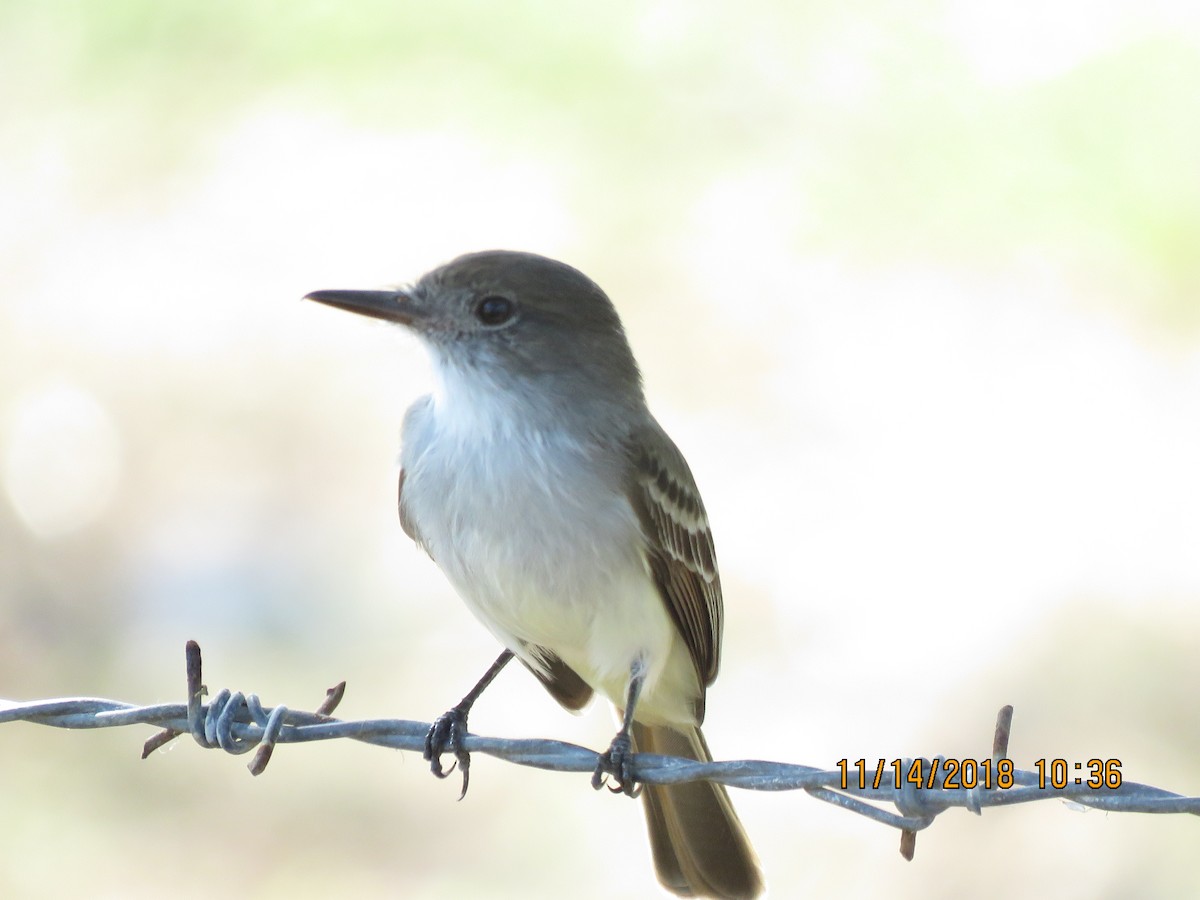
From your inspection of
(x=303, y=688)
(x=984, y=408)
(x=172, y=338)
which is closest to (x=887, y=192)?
(x=984, y=408)

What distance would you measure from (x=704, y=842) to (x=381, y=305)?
5.65ft

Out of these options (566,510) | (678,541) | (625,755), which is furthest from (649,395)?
(625,755)

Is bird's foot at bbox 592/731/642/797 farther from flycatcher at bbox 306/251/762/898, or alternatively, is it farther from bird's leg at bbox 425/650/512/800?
bird's leg at bbox 425/650/512/800

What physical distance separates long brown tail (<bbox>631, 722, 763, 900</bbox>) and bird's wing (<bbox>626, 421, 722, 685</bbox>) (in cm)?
34

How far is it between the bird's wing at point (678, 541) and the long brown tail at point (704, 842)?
343mm

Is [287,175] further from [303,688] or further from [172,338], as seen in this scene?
[303,688]

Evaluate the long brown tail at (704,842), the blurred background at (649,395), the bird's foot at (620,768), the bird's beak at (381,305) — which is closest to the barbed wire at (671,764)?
the bird's foot at (620,768)

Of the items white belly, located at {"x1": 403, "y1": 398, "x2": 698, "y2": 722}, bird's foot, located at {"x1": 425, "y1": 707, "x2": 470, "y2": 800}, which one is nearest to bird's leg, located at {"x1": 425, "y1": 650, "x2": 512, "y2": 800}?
bird's foot, located at {"x1": 425, "y1": 707, "x2": 470, "y2": 800}

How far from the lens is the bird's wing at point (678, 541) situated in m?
4.33

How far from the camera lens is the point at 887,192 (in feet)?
33.7

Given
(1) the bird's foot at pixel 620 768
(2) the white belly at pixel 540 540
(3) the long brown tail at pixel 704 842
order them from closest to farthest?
(1) the bird's foot at pixel 620 768
(2) the white belly at pixel 540 540
(3) the long brown tail at pixel 704 842

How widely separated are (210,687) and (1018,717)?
3233 millimetres

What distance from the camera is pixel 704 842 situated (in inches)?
181

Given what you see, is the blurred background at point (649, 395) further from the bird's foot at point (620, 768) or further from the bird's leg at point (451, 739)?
the bird's foot at point (620, 768)
